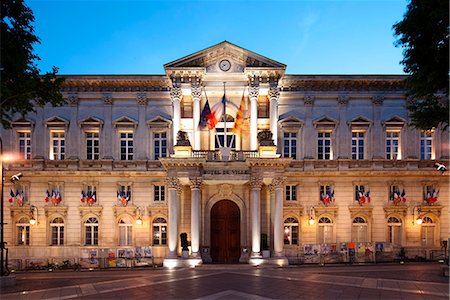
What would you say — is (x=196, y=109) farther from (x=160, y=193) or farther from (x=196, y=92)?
(x=160, y=193)

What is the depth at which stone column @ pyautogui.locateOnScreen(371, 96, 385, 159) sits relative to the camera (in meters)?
30.1

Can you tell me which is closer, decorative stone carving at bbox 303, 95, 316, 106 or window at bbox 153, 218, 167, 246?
window at bbox 153, 218, 167, 246

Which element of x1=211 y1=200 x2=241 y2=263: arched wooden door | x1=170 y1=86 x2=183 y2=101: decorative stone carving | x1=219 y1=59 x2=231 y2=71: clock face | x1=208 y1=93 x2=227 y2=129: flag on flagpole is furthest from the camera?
x1=219 y1=59 x2=231 y2=71: clock face

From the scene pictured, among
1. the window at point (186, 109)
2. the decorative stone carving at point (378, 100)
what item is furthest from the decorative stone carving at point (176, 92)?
the decorative stone carving at point (378, 100)

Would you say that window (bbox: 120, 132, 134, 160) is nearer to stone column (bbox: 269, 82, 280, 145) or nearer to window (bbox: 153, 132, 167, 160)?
window (bbox: 153, 132, 167, 160)

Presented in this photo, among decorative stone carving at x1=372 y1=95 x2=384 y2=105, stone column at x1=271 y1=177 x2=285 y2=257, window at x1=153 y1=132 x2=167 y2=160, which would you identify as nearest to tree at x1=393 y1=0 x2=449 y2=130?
stone column at x1=271 y1=177 x2=285 y2=257

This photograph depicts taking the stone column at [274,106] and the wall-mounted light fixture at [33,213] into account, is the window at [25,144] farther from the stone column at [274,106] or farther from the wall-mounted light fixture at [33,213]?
the stone column at [274,106]

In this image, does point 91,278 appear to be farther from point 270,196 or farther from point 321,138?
point 321,138

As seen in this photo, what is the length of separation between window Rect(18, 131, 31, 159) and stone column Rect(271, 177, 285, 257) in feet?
65.6

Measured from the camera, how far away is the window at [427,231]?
1162 inches

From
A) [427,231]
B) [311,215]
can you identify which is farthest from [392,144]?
[311,215]

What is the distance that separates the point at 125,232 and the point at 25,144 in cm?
1093

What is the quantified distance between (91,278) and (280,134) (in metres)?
17.4

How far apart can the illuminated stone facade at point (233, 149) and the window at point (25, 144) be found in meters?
0.08
